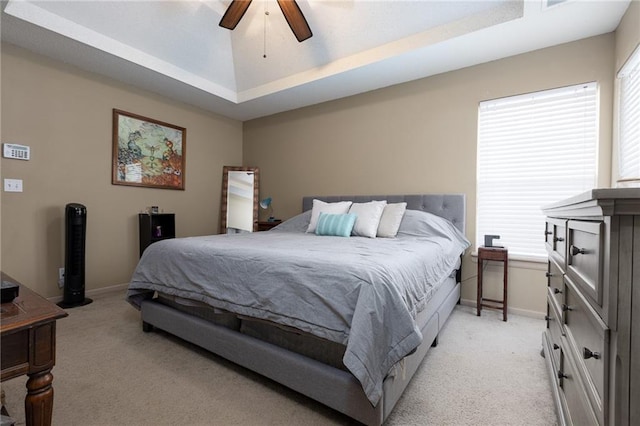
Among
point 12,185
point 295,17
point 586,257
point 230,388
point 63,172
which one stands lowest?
point 230,388

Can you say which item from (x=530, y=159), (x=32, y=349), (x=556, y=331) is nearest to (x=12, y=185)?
(x=32, y=349)

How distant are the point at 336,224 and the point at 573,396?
6.80ft

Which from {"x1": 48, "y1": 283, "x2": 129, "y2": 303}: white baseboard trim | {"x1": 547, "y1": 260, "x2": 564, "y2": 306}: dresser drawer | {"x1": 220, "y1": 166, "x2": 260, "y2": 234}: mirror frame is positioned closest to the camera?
{"x1": 547, "y1": 260, "x2": 564, "y2": 306}: dresser drawer

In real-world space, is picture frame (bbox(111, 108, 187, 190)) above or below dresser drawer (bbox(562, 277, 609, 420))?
above

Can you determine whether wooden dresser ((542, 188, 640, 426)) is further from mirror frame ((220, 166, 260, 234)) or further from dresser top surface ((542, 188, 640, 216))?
mirror frame ((220, 166, 260, 234))

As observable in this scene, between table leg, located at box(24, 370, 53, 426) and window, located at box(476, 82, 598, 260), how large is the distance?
10.6 ft

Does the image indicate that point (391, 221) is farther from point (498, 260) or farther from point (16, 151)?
point (16, 151)

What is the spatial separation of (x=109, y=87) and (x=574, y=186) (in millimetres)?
5014

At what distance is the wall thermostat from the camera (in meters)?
2.70

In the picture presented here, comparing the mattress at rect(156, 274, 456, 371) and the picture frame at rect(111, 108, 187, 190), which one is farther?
the picture frame at rect(111, 108, 187, 190)

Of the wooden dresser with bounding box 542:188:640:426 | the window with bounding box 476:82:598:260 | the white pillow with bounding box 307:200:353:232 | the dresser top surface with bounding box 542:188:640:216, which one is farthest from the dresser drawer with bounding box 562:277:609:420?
the white pillow with bounding box 307:200:353:232

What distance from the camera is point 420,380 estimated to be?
1696 millimetres

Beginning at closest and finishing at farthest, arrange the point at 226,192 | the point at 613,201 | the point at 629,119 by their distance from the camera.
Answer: the point at 613,201 → the point at 629,119 → the point at 226,192

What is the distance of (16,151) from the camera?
275cm
